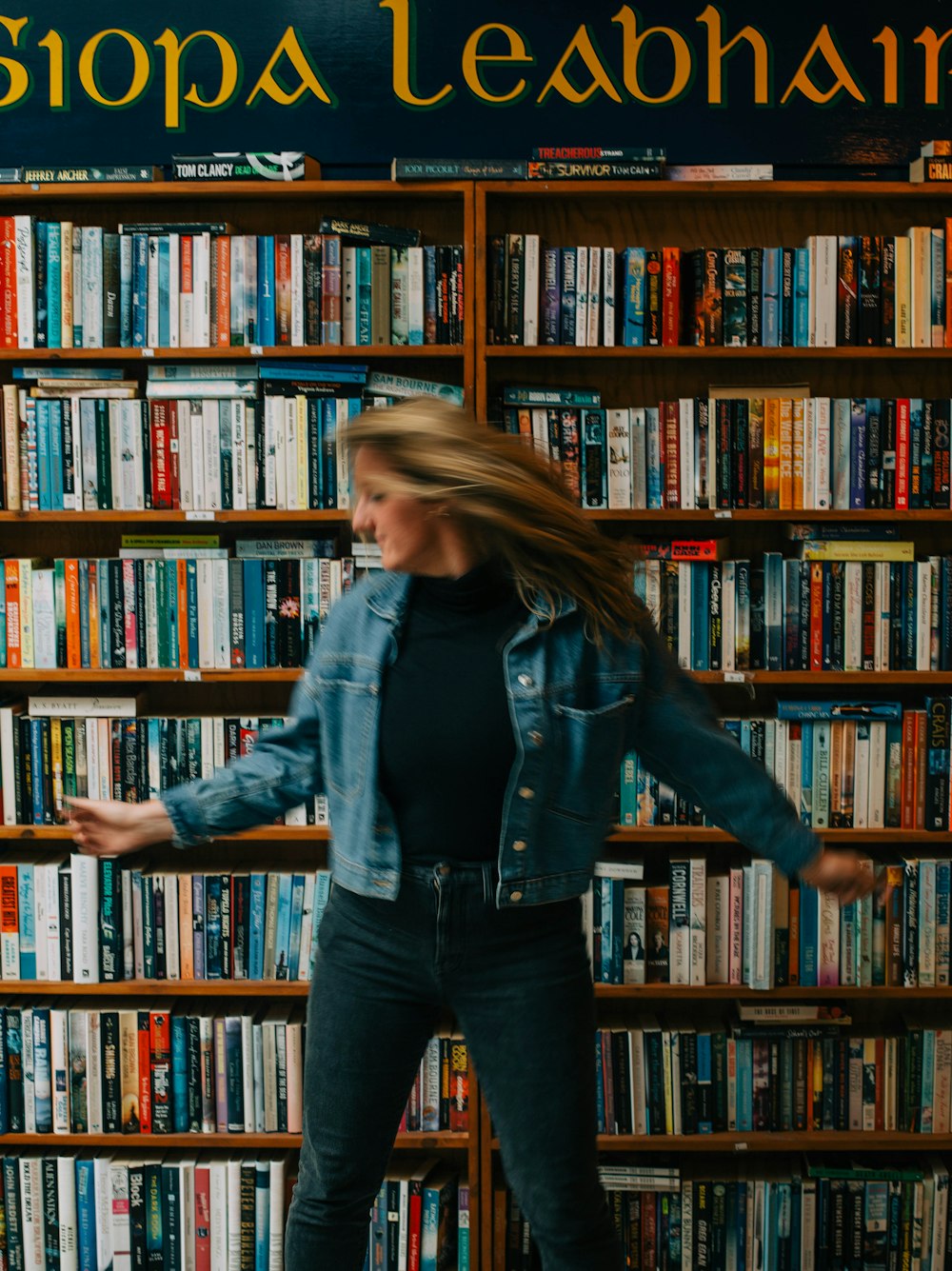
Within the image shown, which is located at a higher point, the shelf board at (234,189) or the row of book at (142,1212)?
the shelf board at (234,189)

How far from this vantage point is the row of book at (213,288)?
2.49 meters

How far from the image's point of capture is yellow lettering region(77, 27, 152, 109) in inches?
105

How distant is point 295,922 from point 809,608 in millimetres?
1233

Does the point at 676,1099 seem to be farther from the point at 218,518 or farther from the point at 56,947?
the point at 218,518

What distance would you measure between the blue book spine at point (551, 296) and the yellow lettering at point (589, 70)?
15.4 inches

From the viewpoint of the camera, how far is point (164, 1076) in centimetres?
256

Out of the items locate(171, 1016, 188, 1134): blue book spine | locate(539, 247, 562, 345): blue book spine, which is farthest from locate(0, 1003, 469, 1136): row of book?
locate(539, 247, 562, 345): blue book spine

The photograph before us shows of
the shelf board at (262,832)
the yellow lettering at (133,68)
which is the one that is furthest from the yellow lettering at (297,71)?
the shelf board at (262,832)

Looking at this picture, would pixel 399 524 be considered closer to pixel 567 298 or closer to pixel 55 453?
pixel 567 298

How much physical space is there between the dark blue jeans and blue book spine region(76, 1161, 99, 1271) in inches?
41.1

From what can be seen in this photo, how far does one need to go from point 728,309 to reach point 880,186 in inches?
14.6

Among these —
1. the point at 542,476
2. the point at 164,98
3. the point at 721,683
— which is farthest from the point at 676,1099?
the point at 164,98

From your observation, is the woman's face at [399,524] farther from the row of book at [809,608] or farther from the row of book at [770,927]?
the row of book at [770,927]

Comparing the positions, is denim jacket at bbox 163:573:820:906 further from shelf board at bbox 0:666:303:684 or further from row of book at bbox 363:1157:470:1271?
row of book at bbox 363:1157:470:1271
